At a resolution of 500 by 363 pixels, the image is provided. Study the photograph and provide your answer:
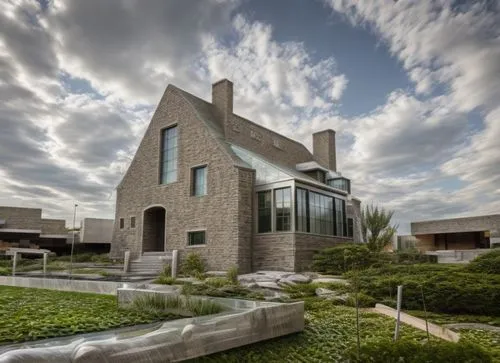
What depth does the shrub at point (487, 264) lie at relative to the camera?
35.7 ft

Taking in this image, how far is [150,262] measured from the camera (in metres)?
22.0

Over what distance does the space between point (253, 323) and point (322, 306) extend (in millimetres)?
3744

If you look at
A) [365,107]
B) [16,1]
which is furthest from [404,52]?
[16,1]

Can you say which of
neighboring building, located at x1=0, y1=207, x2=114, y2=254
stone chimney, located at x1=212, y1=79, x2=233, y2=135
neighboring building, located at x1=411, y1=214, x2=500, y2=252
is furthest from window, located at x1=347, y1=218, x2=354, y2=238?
neighboring building, located at x1=0, y1=207, x2=114, y2=254

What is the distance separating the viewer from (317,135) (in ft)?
112

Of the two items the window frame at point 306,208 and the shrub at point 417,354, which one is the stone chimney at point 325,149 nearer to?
the window frame at point 306,208

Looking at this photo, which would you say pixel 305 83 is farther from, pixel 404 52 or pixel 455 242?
pixel 455 242

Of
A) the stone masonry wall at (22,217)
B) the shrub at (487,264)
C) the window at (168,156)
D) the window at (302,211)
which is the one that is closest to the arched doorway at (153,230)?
the window at (168,156)

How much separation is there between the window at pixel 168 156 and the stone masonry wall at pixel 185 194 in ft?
1.01

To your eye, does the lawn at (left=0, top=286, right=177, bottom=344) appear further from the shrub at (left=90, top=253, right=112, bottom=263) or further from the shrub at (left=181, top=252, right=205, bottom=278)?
the shrub at (left=90, top=253, right=112, bottom=263)

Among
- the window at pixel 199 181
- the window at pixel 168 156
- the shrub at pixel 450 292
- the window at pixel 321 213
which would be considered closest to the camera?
the shrub at pixel 450 292

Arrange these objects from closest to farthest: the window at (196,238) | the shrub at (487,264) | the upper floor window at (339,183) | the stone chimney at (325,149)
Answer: the shrub at (487,264), the window at (196,238), the upper floor window at (339,183), the stone chimney at (325,149)

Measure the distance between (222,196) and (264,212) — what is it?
2.21 m

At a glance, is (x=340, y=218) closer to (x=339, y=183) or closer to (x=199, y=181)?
(x=339, y=183)
